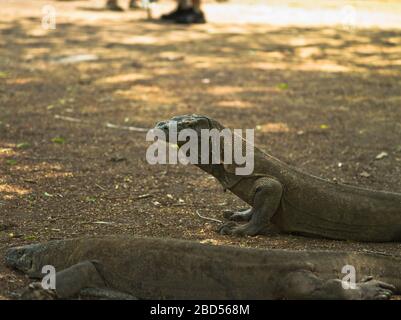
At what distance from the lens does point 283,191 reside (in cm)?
473

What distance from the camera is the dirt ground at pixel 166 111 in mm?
5223

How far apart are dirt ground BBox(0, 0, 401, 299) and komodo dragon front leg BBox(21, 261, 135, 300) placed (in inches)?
13.0

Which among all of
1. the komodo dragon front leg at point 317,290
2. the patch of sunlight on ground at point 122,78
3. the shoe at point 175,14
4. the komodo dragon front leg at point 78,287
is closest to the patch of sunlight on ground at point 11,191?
the komodo dragon front leg at point 78,287

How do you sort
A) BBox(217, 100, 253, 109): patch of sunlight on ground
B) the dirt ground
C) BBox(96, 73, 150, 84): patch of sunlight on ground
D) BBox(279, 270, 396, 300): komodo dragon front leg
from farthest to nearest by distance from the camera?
BBox(96, 73, 150, 84): patch of sunlight on ground, BBox(217, 100, 253, 109): patch of sunlight on ground, the dirt ground, BBox(279, 270, 396, 300): komodo dragon front leg

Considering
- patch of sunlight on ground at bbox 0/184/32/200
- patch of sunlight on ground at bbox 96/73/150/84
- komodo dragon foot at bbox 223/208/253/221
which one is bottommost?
patch of sunlight on ground at bbox 0/184/32/200

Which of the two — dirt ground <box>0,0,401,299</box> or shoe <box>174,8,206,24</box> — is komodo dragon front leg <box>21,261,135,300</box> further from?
shoe <box>174,8,206,24</box>

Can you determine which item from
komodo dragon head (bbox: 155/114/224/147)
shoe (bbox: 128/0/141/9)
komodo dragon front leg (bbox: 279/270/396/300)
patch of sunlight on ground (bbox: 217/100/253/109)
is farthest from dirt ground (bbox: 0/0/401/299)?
shoe (bbox: 128/0/141/9)

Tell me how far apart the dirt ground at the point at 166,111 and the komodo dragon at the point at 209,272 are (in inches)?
18.1

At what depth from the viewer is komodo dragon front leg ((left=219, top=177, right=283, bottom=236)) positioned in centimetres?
467

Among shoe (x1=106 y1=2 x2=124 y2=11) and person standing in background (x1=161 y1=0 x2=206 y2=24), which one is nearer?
person standing in background (x1=161 y1=0 x2=206 y2=24)

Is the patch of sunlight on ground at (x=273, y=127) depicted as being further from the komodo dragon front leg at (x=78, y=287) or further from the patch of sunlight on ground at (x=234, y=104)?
the komodo dragon front leg at (x=78, y=287)

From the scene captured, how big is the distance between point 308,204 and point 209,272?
134cm

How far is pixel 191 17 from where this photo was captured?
1548cm

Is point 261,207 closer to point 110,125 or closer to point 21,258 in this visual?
point 21,258
